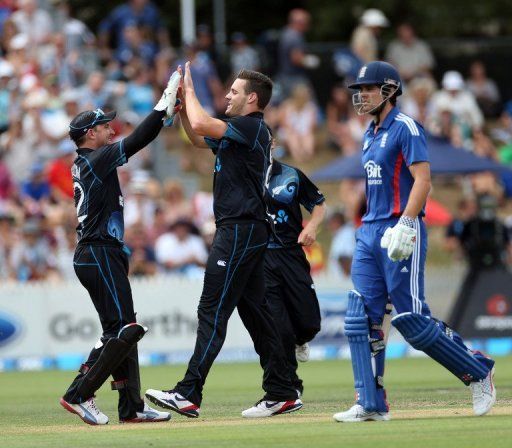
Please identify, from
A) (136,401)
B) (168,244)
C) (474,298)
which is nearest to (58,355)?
(168,244)

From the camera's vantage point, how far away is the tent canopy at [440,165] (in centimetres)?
2016

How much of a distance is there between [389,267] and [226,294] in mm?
1334

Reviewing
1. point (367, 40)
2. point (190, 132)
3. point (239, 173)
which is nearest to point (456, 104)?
point (367, 40)

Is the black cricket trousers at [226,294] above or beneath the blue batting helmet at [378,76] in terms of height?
beneath

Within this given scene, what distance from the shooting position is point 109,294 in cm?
977

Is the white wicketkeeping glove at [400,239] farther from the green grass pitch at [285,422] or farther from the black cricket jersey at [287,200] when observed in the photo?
the black cricket jersey at [287,200]

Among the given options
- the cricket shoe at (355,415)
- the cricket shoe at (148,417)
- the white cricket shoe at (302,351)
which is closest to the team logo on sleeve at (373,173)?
the cricket shoe at (355,415)

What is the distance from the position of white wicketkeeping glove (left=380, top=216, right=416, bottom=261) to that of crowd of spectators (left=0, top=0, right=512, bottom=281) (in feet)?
36.4

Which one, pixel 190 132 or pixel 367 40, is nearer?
pixel 190 132

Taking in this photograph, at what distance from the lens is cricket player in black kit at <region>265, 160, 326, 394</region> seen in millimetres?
11500

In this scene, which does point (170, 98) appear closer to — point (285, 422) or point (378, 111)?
point (378, 111)

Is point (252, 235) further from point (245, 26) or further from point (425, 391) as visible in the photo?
point (245, 26)

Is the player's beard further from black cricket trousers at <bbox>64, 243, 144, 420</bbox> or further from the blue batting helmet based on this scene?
black cricket trousers at <bbox>64, 243, 144, 420</bbox>

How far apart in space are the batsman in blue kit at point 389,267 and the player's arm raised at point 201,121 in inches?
39.3
